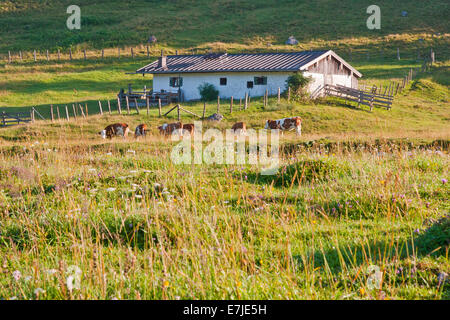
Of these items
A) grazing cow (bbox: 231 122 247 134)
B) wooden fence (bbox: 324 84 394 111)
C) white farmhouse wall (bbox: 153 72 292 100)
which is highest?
white farmhouse wall (bbox: 153 72 292 100)

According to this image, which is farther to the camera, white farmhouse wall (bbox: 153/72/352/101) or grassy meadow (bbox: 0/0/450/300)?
white farmhouse wall (bbox: 153/72/352/101)

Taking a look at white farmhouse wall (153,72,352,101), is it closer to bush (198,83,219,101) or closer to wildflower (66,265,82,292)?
bush (198,83,219,101)

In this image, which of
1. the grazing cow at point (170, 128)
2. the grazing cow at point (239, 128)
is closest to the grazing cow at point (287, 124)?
the grazing cow at point (239, 128)

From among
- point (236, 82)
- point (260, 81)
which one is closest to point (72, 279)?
point (260, 81)

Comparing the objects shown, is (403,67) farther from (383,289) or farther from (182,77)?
(383,289)

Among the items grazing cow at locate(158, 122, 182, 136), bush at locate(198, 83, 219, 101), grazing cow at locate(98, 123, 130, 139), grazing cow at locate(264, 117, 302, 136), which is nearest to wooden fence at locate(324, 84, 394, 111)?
bush at locate(198, 83, 219, 101)

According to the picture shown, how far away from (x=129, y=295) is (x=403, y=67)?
52913mm

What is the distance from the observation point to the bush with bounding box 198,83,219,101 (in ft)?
126

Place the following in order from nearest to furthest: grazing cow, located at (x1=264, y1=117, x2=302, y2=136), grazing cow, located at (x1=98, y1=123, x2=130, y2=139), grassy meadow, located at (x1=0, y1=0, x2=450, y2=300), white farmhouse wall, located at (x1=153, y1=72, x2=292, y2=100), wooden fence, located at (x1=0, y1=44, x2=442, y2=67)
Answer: grassy meadow, located at (x1=0, y1=0, x2=450, y2=300), grazing cow, located at (x1=98, y1=123, x2=130, y2=139), grazing cow, located at (x1=264, y1=117, x2=302, y2=136), white farmhouse wall, located at (x1=153, y1=72, x2=292, y2=100), wooden fence, located at (x1=0, y1=44, x2=442, y2=67)

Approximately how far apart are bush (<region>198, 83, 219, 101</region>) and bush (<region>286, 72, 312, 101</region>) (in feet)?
23.2

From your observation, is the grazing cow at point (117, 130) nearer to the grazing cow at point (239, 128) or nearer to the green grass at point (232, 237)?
the grazing cow at point (239, 128)

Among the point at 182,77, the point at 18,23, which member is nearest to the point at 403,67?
the point at 182,77

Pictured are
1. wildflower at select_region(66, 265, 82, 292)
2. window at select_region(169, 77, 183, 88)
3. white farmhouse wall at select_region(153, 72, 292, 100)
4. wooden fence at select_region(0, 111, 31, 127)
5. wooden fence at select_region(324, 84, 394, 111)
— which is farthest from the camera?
window at select_region(169, 77, 183, 88)

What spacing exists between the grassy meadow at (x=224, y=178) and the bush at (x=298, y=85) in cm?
142
